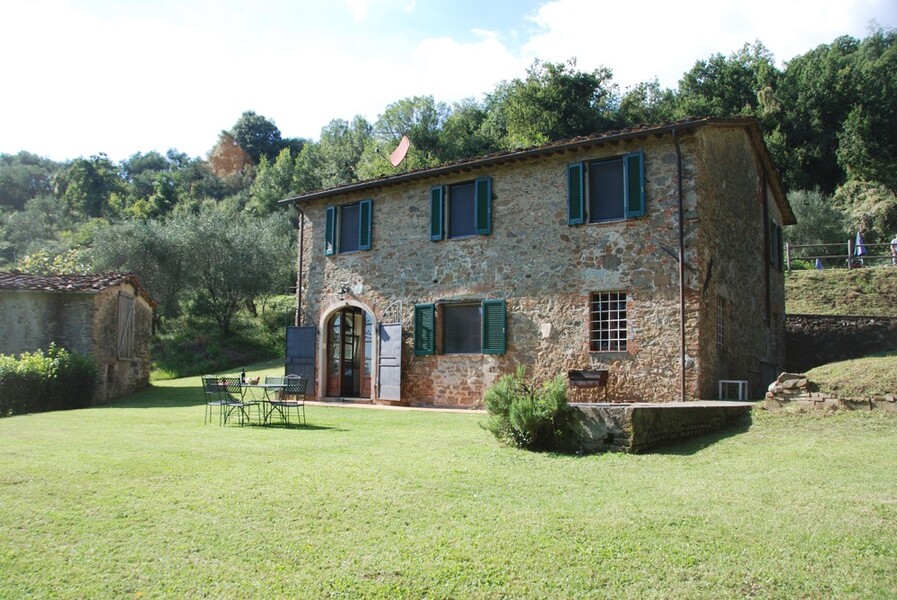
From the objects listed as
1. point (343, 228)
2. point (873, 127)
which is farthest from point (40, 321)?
point (873, 127)

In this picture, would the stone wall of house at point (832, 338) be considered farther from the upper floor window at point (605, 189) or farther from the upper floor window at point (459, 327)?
the upper floor window at point (459, 327)

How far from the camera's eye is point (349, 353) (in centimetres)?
1775

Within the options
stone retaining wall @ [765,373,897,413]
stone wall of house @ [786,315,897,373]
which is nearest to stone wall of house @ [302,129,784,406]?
stone retaining wall @ [765,373,897,413]

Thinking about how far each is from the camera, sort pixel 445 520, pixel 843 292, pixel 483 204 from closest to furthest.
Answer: pixel 445 520 → pixel 483 204 → pixel 843 292

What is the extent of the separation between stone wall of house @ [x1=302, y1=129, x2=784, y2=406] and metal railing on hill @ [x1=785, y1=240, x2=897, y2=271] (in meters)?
11.7

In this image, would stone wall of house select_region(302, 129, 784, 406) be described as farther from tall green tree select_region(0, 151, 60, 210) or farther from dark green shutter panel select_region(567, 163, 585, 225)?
tall green tree select_region(0, 151, 60, 210)

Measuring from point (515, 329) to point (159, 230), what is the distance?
25.0 meters

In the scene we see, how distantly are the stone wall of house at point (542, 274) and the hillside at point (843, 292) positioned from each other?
8.87m

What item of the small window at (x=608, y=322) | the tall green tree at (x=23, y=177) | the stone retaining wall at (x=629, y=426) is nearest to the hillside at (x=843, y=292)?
the small window at (x=608, y=322)

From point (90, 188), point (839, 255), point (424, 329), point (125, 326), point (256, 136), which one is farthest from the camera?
point (256, 136)

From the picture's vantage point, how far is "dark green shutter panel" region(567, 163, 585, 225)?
13180 millimetres

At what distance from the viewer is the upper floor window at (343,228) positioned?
54.9 feet

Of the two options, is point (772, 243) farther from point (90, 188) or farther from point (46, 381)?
point (90, 188)

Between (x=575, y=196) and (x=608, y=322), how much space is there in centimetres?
257
